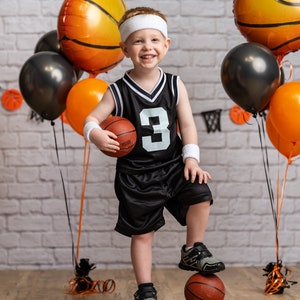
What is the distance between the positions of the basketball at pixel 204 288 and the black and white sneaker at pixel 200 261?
0.09 feet

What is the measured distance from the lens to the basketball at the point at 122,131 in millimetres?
1909

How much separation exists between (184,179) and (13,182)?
1.26 m

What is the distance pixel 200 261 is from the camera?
1.98 meters

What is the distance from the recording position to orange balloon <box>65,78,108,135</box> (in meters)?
2.26

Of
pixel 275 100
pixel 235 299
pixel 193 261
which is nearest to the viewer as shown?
pixel 193 261

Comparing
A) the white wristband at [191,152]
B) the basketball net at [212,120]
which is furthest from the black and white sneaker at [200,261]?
the basketball net at [212,120]

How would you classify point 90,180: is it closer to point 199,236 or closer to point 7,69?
point 7,69

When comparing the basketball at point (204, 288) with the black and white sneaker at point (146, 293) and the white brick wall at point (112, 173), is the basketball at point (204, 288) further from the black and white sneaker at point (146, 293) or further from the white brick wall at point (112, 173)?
the white brick wall at point (112, 173)

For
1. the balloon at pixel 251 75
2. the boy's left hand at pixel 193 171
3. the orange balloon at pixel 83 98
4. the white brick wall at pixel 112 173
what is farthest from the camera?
the white brick wall at pixel 112 173

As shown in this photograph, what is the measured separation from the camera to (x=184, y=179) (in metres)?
2.05

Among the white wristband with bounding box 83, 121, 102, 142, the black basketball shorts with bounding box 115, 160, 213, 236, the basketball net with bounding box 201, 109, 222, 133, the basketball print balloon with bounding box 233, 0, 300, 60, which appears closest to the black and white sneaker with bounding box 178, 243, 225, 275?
the black basketball shorts with bounding box 115, 160, 213, 236

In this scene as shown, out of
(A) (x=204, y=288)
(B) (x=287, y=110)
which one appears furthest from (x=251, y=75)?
(A) (x=204, y=288)

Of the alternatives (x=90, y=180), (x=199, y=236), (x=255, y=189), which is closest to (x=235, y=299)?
(x=199, y=236)

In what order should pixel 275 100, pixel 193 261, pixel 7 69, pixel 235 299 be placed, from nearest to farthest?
pixel 193 261 → pixel 275 100 → pixel 235 299 → pixel 7 69
